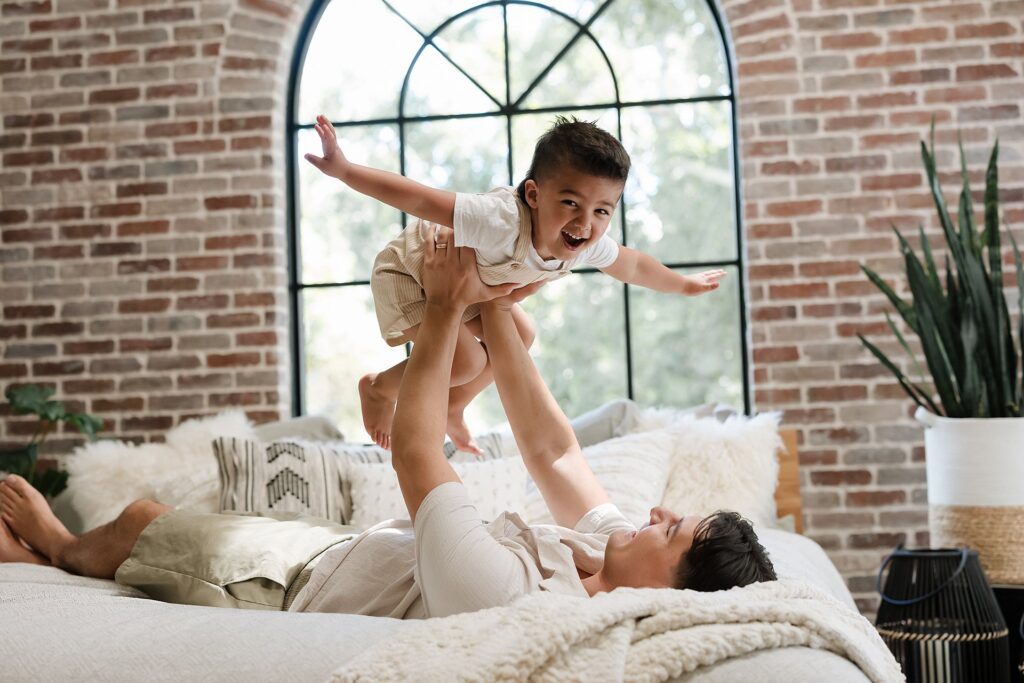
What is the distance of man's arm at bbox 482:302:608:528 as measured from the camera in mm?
2104

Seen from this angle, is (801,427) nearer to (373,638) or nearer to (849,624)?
(849,624)

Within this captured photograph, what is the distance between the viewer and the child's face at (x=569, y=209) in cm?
196

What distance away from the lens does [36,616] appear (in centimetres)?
153

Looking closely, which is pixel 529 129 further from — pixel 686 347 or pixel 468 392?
pixel 468 392

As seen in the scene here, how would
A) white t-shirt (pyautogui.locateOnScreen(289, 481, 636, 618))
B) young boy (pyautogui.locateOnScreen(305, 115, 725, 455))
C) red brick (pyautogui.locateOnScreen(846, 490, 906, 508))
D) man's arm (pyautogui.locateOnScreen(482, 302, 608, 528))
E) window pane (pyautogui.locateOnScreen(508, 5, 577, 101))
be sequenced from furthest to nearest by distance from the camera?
1. window pane (pyautogui.locateOnScreen(508, 5, 577, 101))
2. red brick (pyautogui.locateOnScreen(846, 490, 906, 508))
3. man's arm (pyautogui.locateOnScreen(482, 302, 608, 528))
4. young boy (pyautogui.locateOnScreen(305, 115, 725, 455))
5. white t-shirt (pyautogui.locateOnScreen(289, 481, 636, 618))

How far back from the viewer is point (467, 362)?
2221mm

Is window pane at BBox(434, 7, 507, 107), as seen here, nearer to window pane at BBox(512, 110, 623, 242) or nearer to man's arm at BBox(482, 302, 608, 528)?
window pane at BBox(512, 110, 623, 242)

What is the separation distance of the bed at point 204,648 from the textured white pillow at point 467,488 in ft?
4.08

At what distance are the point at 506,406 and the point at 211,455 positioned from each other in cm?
149

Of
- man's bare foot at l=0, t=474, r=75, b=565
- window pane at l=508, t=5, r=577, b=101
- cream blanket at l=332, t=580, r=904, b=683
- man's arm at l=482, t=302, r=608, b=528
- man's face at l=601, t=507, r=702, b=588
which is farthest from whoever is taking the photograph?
window pane at l=508, t=5, r=577, b=101

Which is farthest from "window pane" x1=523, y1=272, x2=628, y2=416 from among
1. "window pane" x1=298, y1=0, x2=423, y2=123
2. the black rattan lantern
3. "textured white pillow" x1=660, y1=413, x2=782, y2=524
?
the black rattan lantern

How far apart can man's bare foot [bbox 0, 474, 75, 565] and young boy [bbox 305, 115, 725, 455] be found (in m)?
1.03

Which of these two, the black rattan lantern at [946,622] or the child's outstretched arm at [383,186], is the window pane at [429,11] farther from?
the black rattan lantern at [946,622]

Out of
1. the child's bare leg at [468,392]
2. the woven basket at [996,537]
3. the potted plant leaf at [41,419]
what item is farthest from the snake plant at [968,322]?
the potted plant leaf at [41,419]
